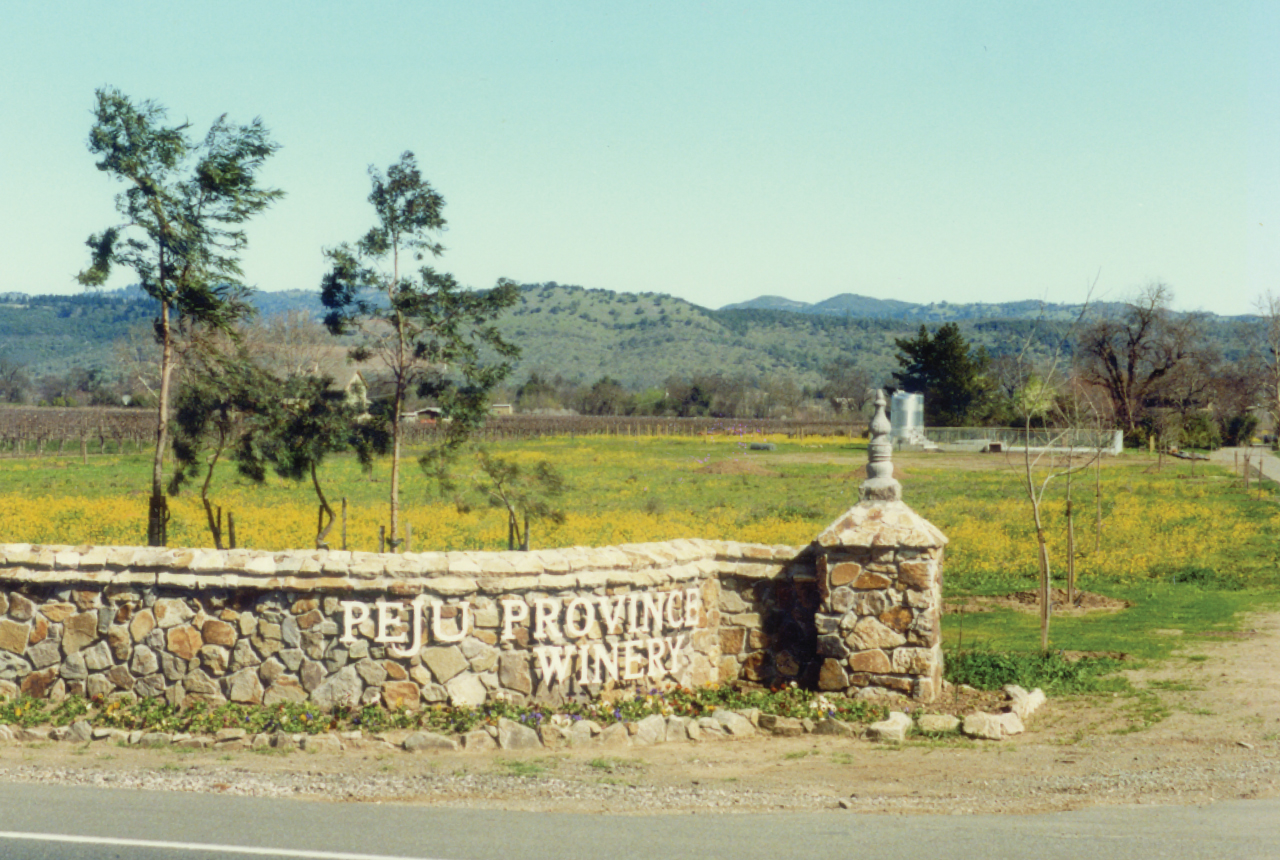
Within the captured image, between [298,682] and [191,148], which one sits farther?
[191,148]

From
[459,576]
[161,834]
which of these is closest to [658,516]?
[459,576]

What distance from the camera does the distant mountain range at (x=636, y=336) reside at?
15000 cm

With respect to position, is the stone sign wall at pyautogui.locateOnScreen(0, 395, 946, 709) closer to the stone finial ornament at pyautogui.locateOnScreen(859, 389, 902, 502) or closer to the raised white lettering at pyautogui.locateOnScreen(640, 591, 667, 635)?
the raised white lettering at pyautogui.locateOnScreen(640, 591, 667, 635)

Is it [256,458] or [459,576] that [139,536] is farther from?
[459,576]

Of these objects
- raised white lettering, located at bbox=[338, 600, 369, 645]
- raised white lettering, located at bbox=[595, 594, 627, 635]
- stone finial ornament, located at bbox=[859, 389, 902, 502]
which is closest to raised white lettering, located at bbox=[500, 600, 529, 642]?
raised white lettering, located at bbox=[595, 594, 627, 635]

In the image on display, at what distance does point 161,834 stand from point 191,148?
13.4 meters

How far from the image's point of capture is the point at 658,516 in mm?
32188

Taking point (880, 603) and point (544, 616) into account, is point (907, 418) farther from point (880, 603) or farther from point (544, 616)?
point (544, 616)

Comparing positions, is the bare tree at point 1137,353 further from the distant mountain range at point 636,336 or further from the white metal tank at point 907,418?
the distant mountain range at point 636,336

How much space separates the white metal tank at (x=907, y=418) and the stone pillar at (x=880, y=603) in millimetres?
60056

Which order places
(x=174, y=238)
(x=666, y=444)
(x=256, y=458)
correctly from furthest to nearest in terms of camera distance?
(x=666, y=444)
(x=256, y=458)
(x=174, y=238)

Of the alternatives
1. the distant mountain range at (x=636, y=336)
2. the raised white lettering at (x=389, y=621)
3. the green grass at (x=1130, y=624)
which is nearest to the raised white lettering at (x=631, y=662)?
the raised white lettering at (x=389, y=621)

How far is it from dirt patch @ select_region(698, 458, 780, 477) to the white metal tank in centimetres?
1666

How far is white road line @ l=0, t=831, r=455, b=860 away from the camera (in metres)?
6.85
